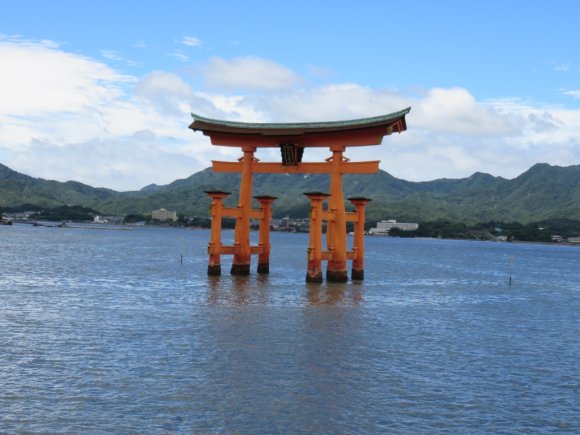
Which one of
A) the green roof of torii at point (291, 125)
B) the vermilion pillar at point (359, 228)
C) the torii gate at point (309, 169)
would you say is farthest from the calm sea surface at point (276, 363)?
the green roof of torii at point (291, 125)

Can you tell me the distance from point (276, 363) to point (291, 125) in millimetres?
24989

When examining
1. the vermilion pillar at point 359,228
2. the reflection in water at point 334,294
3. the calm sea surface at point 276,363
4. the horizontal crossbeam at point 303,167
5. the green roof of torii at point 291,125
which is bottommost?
the calm sea surface at point 276,363

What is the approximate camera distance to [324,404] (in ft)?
50.8

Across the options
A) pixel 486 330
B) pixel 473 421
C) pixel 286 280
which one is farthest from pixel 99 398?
pixel 286 280

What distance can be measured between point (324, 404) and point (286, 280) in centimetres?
3179

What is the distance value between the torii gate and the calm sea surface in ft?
12.7

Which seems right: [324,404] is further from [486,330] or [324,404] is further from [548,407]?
[486,330]

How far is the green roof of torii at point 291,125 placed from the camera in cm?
3847

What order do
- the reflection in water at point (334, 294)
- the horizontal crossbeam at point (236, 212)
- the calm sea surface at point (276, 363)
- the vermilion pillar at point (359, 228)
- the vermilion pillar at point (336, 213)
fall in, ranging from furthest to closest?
the vermilion pillar at point (359, 228) < the horizontal crossbeam at point (236, 212) < the vermilion pillar at point (336, 213) < the reflection in water at point (334, 294) < the calm sea surface at point (276, 363)

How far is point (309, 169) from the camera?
42750mm

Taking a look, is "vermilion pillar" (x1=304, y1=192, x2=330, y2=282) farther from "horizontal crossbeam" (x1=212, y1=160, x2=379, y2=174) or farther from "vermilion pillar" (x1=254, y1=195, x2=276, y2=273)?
"vermilion pillar" (x1=254, y1=195, x2=276, y2=273)

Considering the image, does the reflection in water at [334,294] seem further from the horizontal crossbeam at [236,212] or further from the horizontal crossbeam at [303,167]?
the horizontal crossbeam at [303,167]

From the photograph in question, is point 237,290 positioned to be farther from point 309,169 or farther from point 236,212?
point 309,169

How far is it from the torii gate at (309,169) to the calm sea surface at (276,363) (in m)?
3.86
